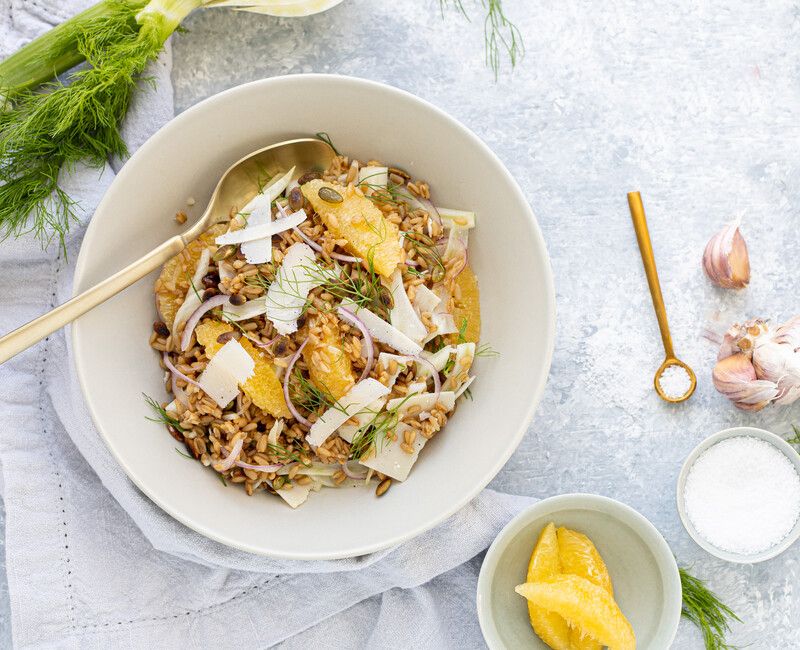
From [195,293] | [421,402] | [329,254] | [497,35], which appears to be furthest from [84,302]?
[497,35]

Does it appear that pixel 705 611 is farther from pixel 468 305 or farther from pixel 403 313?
pixel 403 313

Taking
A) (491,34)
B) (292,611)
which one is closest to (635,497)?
(292,611)

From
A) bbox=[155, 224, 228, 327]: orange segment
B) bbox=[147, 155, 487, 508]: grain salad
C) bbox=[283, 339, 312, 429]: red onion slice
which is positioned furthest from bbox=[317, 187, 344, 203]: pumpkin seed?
bbox=[283, 339, 312, 429]: red onion slice

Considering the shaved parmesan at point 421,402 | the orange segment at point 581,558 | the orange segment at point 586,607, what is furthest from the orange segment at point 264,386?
the orange segment at point 581,558

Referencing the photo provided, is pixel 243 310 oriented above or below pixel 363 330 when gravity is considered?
above

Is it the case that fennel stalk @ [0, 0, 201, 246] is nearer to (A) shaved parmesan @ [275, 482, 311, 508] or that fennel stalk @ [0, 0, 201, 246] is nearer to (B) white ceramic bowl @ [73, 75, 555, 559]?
(B) white ceramic bowl @ [73, 75, 555, 559]
